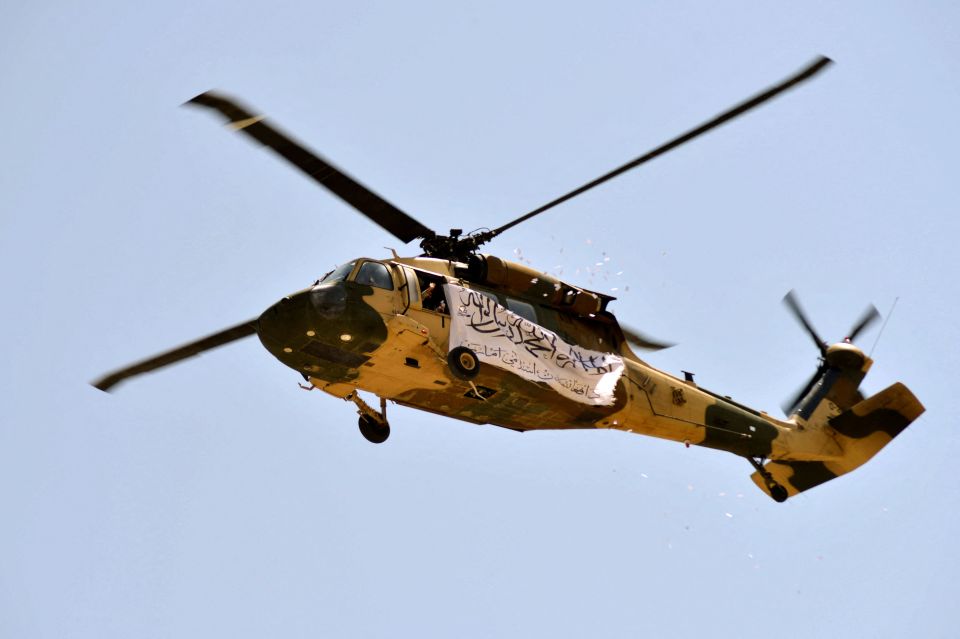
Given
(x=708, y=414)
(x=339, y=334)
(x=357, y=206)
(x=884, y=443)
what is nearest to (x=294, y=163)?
(x=357, y=206)

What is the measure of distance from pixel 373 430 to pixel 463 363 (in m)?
1.90

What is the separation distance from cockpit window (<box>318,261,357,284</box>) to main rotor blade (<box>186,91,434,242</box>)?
1.02 meters

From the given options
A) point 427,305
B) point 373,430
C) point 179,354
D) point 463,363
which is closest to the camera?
point 463,363

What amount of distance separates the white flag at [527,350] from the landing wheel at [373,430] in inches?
74.0

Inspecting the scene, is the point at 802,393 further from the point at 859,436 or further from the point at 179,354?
the point at 179,354

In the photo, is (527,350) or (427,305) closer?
(427,305)

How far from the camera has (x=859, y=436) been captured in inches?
780

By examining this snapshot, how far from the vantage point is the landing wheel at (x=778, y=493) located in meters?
19.5

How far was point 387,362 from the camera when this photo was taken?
15414 mm

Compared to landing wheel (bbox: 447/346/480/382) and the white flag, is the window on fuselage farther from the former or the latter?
landing wheel (bbox: 447/346/480/382)

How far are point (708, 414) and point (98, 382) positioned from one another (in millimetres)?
8712

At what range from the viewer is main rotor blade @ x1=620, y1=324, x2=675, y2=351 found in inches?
752

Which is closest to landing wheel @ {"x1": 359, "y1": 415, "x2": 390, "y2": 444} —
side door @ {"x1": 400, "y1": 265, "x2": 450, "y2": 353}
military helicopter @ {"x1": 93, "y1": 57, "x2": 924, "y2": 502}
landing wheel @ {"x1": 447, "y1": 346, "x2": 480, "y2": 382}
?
military helicopter @ {"x1": 93, "y1": 57, "x2": 924, "y2": 502}

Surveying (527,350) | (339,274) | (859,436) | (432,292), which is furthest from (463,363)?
(859,436)
